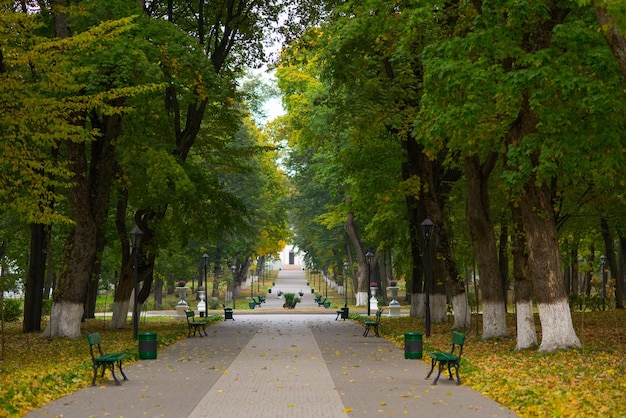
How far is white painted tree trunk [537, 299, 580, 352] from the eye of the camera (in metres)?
18.7

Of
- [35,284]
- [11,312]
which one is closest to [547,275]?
[35,284]

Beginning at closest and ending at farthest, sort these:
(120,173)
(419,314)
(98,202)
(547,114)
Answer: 1. (547,114)
2. (98,202)
3. (120,173)
4. (419,314)

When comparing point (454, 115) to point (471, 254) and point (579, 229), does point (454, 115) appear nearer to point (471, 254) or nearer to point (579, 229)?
point (471, 254)

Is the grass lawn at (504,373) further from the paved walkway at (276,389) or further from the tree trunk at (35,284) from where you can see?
the tree trunk at (35,284)

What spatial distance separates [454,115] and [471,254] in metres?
16.9

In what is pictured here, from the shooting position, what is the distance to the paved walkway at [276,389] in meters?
11.6

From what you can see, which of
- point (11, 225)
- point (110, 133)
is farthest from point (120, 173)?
point (11, 225)

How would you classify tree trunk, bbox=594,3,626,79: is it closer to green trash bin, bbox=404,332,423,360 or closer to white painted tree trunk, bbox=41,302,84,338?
green trash bin, bbox=404,332,423,360

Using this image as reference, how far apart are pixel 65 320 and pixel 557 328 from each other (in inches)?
553

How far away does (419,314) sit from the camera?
37062mm

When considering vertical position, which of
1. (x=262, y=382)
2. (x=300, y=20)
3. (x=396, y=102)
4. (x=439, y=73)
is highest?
(x=300, y=20)

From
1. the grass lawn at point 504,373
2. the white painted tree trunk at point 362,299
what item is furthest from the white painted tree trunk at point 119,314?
the white painted tree trunk at point 362,299

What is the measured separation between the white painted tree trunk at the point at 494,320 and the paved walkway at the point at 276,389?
3.00 metres

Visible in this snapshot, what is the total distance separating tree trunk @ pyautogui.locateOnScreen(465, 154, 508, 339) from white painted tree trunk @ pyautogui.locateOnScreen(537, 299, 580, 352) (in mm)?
4383
